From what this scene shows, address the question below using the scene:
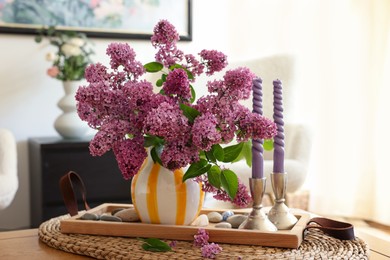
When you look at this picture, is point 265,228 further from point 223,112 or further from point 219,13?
point 219,13

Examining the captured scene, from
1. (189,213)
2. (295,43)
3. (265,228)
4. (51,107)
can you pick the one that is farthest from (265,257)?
(295,43)

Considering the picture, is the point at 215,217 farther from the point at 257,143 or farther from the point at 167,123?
the point at 167,123

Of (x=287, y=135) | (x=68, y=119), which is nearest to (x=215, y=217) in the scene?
(x=287, y=135)

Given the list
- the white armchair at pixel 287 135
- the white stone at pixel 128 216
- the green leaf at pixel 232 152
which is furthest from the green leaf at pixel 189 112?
the white armchair at pixel 287 135

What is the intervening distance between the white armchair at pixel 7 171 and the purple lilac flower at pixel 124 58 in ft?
4.43

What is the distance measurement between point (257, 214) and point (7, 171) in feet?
5.08

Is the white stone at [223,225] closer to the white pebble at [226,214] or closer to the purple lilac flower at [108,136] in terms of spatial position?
the white pebble at [226,214]

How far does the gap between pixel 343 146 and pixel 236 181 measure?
2420 mm

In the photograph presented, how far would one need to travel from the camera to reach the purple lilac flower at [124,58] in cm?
117

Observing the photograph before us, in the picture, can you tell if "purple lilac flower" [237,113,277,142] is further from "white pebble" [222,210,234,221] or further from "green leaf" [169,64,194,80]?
"white pebble" [222,210,234,221]

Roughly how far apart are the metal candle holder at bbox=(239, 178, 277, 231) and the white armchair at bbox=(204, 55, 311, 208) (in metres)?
1.30

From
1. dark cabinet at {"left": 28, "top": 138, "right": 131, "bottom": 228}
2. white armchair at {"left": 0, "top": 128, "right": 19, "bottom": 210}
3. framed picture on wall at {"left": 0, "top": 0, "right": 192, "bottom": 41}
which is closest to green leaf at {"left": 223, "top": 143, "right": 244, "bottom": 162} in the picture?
white armchair at {"left": 0, "top": 128, "right": 19, "bottom": 210}

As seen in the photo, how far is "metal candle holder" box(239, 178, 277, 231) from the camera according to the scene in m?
1.16

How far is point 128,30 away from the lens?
3254 millimetres
